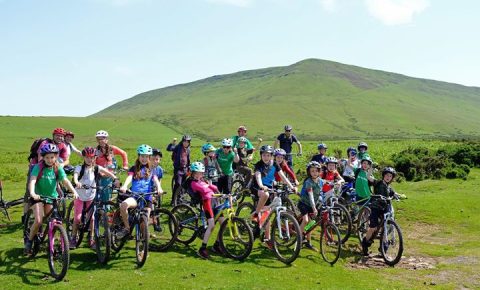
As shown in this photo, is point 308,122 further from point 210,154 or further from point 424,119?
point 210,154

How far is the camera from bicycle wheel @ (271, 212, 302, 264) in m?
12.4

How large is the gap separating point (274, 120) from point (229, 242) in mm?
164950

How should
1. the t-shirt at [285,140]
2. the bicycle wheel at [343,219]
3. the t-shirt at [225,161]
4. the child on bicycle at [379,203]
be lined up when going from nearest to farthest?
the child on bicycle at [379,203] → the bicycle wheel at [343,219] → the t-shirt at [225,161] → the t-shirt at [285,140]

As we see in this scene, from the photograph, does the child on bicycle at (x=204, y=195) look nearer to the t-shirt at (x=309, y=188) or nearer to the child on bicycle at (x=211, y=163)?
the t-shirt at (x=309, y=188)

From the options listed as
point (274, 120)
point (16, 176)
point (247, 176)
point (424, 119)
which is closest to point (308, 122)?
point (274, 120)

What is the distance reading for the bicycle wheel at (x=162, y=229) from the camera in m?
12.5

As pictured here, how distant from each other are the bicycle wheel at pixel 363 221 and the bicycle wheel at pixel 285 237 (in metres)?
3.27

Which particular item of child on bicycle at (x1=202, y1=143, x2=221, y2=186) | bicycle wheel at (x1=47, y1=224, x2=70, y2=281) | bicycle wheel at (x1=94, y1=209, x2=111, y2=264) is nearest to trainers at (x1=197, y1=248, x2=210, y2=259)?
bicycle wheel at (x1=94, y1=209, x2=111, y2=264)

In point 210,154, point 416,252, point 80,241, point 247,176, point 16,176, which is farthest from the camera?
point 16,176

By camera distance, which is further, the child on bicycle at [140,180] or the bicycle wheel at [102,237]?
the child on bicycle at [140,180]

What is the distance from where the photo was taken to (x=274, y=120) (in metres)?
178

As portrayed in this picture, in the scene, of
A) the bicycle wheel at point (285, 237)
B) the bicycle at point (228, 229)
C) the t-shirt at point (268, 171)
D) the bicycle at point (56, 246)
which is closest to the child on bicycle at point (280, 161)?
the t-shirt at point (268, 171)

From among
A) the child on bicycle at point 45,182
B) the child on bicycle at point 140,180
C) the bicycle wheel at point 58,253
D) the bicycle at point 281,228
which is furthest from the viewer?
the bicycle at point 281,228

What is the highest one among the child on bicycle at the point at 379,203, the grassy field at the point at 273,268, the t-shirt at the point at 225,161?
the t-shirt at the point at 225,161
